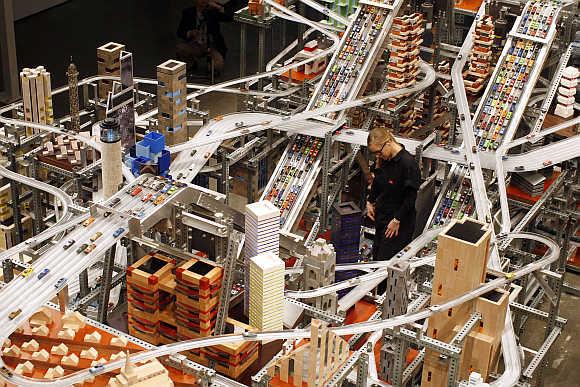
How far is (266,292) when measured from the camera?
446 inches

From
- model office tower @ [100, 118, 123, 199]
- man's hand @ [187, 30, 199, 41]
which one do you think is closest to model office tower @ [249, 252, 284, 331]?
model office tower @ [100, 118, 123, 199]

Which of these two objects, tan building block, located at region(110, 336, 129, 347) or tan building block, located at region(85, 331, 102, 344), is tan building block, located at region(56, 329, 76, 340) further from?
tan building block, located at region(110, 336, 129, 347)

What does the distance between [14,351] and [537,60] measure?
10.4 m

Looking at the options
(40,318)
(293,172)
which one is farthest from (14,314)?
(293,172)

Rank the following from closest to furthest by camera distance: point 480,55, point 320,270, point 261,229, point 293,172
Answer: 1. point 261,229
2. point 320,270
3. point 293,172
4. point 480,55

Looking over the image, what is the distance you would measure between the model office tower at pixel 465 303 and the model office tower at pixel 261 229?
5.81 ft

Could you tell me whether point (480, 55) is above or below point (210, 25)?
above

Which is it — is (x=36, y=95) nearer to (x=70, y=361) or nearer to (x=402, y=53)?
(x=402, y=53)

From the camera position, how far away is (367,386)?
1115cm

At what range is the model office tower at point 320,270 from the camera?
478 inches

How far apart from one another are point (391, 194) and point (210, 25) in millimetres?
9435

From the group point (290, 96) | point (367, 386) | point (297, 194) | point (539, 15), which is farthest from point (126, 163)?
point (539, 15)

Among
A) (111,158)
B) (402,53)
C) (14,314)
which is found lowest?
(14,314)

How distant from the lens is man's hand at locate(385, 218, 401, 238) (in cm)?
1472
